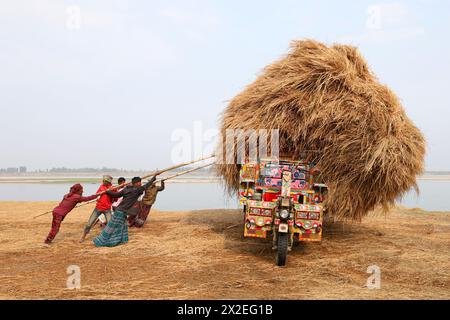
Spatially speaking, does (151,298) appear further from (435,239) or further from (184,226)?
(435,239)

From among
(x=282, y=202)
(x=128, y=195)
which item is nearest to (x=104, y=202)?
(x=128, y=195)

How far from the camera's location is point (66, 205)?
8.52 metres

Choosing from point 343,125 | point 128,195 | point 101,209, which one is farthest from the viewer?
point 101,209

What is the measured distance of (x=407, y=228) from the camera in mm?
11320

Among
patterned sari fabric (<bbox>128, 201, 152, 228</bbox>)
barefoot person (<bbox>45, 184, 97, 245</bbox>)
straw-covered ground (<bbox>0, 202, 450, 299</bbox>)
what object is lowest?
straw-covered ground (<bbox>0, 202, 450, 299</bbox>)

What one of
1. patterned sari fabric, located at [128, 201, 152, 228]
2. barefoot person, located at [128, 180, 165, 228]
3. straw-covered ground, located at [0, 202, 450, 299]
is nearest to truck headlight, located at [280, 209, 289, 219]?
straw-covered ground, located at [0, 202, 450, 299]

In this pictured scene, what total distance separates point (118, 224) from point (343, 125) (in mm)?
5272

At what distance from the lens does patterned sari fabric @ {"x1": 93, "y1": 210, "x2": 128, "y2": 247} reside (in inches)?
332

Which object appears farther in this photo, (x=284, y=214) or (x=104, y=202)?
(x=104, y=202)

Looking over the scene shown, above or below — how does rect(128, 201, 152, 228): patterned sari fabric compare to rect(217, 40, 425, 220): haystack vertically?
below

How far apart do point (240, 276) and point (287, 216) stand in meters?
1.29

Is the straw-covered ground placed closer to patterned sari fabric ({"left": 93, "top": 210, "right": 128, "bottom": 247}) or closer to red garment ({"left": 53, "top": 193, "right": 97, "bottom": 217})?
patterned sari fabric ({"left": 93, "top": 210, "right": 128, "bottom": 247})

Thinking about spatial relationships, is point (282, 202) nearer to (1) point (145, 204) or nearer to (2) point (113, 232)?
(2) point (113, 232)
